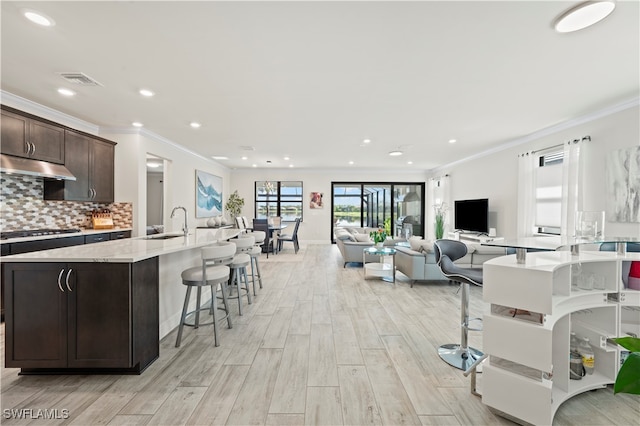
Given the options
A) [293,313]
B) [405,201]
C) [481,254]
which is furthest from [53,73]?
[405,201]

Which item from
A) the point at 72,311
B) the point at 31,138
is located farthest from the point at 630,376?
the point at 31,138

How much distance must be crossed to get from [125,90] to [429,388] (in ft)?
14.2

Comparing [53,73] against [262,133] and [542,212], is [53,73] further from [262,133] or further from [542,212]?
[542,212]

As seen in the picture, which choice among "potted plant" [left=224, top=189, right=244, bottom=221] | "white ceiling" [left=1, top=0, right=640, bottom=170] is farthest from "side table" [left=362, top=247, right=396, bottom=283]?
"potted plant" [left=224, top=189, right=244, bottom=221]

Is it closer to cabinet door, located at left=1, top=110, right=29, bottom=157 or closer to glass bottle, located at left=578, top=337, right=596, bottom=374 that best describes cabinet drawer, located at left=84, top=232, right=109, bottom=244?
cabinet door, located at left=1, top=110, right=29, bottom=157

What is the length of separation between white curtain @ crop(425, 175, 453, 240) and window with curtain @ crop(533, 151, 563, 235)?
327cm

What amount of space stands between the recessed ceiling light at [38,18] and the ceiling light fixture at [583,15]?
371 cm

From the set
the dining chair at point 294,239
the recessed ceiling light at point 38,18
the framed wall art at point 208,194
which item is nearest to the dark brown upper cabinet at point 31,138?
the recessed ceiling light at point 38,18

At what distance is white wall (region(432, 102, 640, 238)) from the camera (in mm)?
3609

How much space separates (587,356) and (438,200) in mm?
7590

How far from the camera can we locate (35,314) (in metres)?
2.06

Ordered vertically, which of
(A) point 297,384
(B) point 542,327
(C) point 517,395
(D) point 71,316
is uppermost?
(B) point 542,327

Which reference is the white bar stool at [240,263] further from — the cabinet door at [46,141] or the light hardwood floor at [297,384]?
the cabinet door at [46,141]

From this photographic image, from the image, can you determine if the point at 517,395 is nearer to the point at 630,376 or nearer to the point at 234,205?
the point at 630,376
